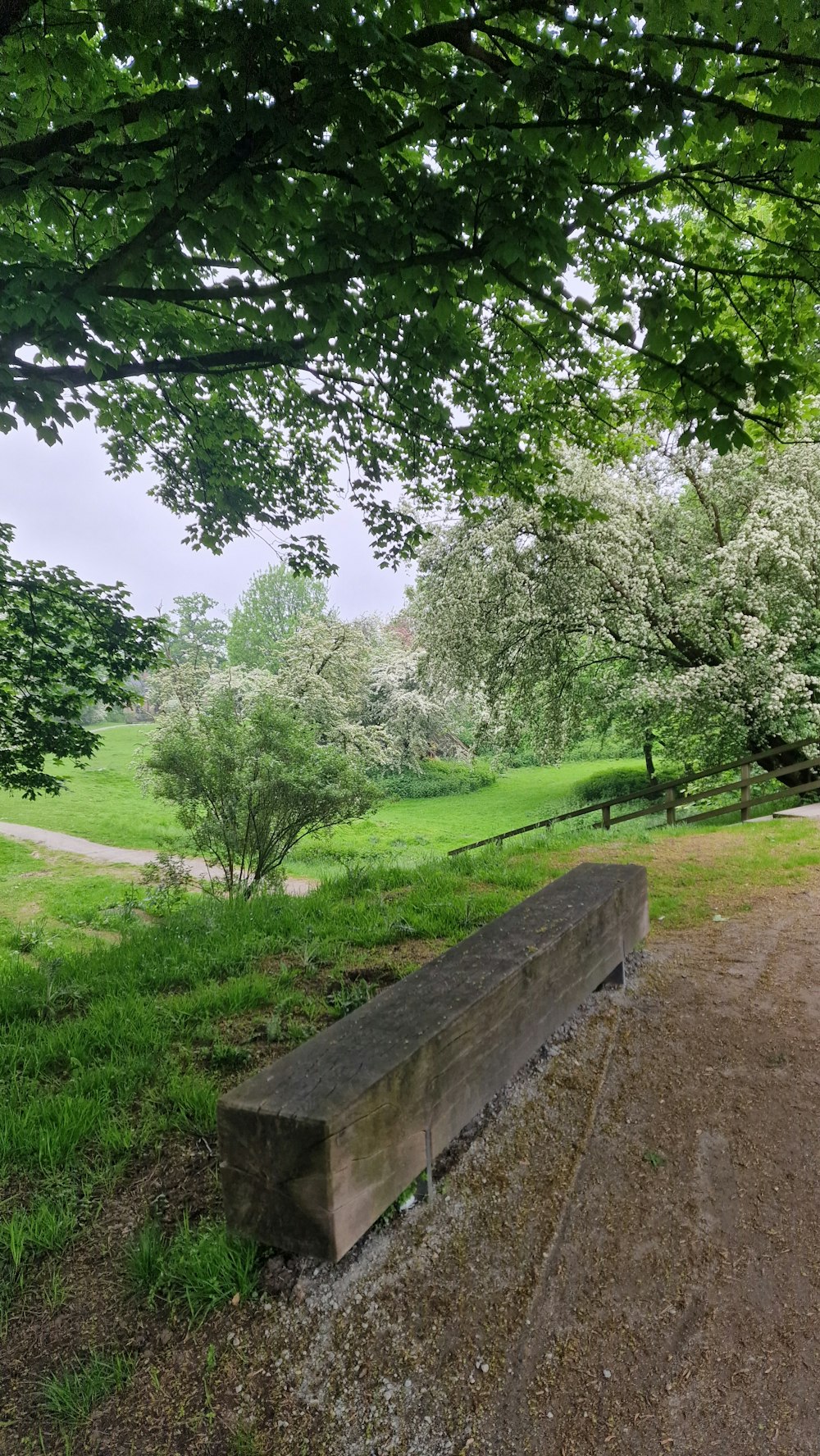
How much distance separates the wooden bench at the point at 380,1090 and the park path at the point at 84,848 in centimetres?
1308

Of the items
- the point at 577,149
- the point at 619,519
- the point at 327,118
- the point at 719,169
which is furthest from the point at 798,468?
the point at 327,118

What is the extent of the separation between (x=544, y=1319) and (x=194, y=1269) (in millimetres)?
1018

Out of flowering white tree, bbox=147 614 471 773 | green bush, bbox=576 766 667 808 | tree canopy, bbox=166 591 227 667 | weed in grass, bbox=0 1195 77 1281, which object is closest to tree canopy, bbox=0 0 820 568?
weed in grass, bbox=0 1195 77 1281

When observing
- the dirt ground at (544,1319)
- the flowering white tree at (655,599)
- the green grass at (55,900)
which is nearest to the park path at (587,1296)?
the dirt ground at (544,1319)

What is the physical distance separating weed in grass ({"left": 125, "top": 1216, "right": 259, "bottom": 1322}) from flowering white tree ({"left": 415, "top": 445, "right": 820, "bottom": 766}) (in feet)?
31.7

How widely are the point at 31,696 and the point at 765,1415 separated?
25.0 feet

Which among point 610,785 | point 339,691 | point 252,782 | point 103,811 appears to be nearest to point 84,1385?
point 252,782

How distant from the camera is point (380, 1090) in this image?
1967 millimetres

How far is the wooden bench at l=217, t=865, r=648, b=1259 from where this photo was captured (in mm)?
1813

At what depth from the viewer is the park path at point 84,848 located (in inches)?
669

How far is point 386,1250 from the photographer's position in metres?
2.05

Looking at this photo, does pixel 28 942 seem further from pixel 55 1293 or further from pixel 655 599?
pixel 655 599

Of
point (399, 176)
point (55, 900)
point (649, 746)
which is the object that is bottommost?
point (55, 900)

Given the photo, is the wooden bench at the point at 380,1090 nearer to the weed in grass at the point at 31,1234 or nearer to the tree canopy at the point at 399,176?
the weed in grass at the point at 31,1234
